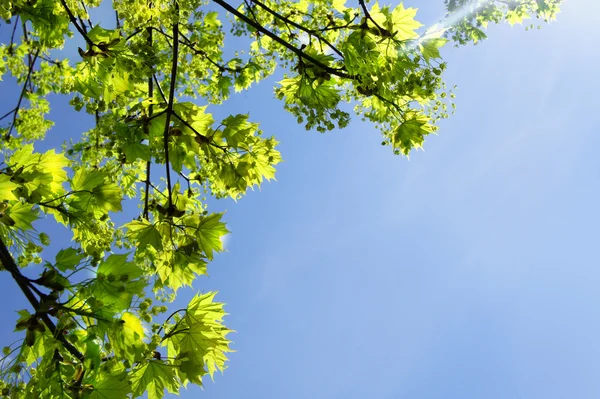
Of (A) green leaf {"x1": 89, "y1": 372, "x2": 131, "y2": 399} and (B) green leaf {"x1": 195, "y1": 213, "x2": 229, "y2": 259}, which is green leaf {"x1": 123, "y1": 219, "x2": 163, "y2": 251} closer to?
(B) green leaf {"x1": 195, "y1": 213, "x2": 229, "y2": 259}

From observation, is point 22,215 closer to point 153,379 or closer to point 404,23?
point 153,379

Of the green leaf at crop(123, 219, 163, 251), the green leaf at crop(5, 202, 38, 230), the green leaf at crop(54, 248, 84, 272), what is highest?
the green leaf at crop(123, 219, 163, 251)

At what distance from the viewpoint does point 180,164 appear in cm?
419

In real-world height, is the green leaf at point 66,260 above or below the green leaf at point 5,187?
below

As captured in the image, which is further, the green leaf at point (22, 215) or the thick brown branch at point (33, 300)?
the green leaf at point (22, 215)

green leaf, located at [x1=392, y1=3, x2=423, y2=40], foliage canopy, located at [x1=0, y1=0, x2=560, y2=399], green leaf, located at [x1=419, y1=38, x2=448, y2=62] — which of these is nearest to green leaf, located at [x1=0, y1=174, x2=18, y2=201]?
foliage canopy, located at [x1=0, y1=0, x2=560, y2=399]

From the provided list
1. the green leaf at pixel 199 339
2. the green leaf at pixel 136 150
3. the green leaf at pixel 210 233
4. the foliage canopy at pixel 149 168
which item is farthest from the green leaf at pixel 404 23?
the green leaf at pixel 199 339

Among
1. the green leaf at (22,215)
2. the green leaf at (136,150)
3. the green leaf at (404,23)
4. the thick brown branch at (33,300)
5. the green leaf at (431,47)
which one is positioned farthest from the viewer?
the green leaf at (136,150)

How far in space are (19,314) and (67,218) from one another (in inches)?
43.7

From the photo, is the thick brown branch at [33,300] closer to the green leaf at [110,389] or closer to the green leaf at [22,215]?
the green leaf at [110,389]

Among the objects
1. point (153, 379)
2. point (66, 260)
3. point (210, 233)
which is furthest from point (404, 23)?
point (153, 379)

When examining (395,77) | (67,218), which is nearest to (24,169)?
(67,218)

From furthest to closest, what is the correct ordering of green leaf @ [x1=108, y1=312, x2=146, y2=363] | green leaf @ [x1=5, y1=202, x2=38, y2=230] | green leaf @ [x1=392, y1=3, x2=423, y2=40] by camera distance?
green leaf @ [x1=392, y1=3, x2=423, y2=40] < green leaf @ [x1=5, y1=202, x2=38, y2=230] < green leaf @ [x1=108, y1=312, x2=146, y2=363]

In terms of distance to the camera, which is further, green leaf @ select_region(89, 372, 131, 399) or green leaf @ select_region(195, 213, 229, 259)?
green leaf @ select_region(195, 213, 229, 259)
